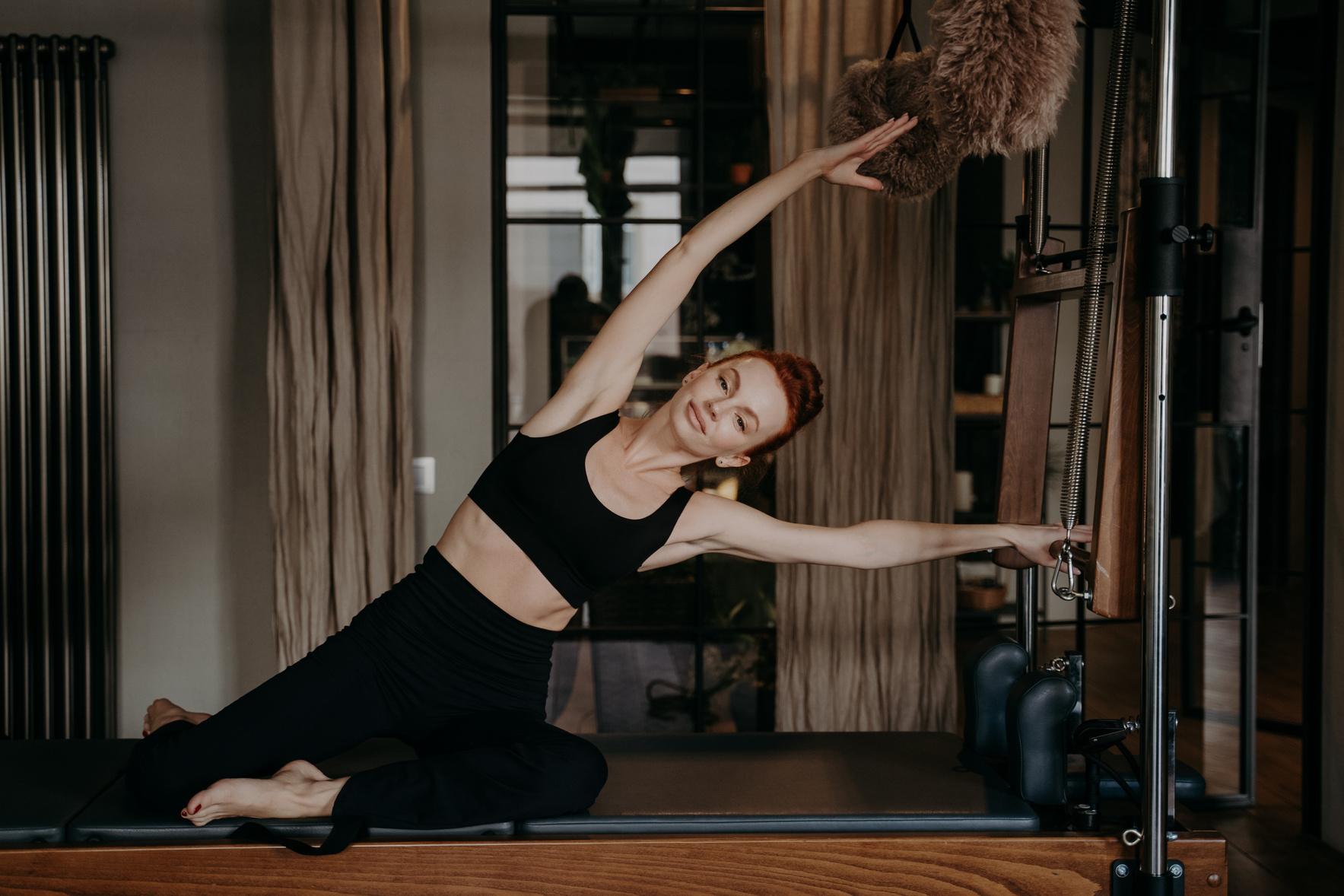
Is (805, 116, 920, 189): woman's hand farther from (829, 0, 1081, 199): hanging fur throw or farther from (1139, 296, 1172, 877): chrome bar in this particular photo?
(1139, 296, 1172, 877): chrome bar

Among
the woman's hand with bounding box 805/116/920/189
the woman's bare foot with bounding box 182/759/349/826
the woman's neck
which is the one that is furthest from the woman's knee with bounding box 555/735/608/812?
the woman's hand with bounding box 805/116/920/189

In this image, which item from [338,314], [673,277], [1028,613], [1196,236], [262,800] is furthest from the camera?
[338,314]

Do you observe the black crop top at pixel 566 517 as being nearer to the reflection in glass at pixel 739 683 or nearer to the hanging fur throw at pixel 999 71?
the hanging fur throw at pixel 999 71

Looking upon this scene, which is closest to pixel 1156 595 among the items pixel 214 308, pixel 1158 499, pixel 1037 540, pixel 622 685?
pixel 1158 499

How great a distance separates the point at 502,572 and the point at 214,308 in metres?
1.71

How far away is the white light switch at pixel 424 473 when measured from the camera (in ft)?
9.55

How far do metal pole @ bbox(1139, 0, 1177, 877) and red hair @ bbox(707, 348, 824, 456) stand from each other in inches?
23.5

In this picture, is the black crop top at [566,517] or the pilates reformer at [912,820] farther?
the black crop top at [566,517]

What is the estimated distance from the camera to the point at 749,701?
3.10 m

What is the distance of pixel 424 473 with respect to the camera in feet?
9.56

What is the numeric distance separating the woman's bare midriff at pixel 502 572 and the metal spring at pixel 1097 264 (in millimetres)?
976

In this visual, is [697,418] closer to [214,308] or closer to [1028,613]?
[1028,613]

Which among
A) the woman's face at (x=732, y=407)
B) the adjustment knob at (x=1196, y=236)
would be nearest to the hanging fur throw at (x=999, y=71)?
the adjustment knob at (x=1196, y=236)

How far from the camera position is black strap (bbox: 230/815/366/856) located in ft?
4.97
